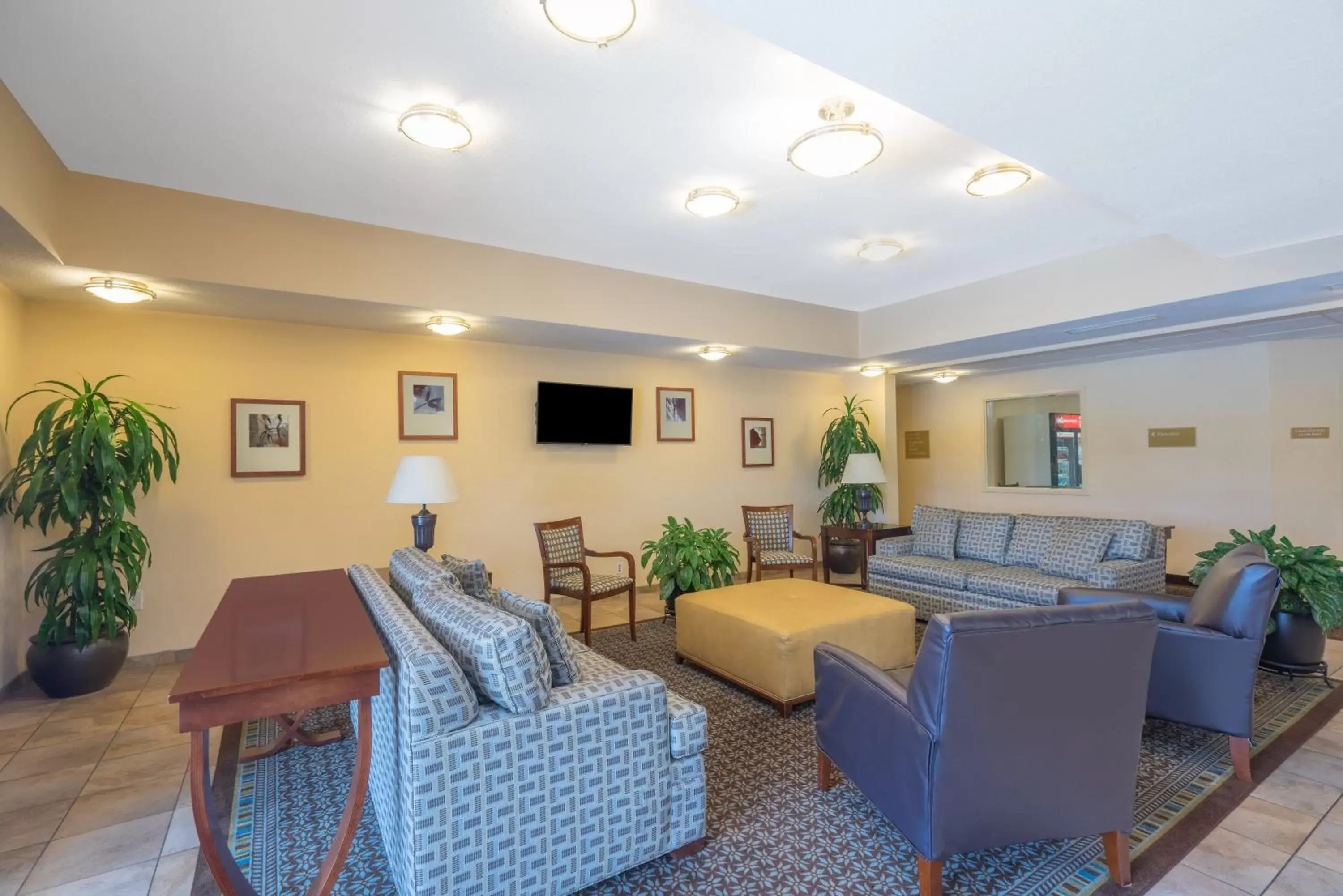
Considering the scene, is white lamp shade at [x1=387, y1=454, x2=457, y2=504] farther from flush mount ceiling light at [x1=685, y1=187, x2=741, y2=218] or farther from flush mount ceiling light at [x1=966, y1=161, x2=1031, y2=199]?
flush mount ceiling light at [x1=966, y1=161, x2=1031, y2=199]

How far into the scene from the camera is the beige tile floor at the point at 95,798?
2047mm

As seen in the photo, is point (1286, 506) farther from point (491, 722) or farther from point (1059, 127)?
point (491, 722)

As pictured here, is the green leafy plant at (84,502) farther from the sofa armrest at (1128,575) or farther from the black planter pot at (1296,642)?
the black planter pot at (1296,642)

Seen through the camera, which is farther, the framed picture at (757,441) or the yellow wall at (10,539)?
the framed picture at (757,441)

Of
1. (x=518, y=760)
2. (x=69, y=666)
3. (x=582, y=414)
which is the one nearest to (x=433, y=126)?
(x=518, y=760)

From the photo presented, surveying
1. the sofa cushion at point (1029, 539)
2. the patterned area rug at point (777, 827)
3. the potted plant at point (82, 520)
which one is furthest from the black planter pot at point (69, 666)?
the sofa cushion at point (1029, 539)

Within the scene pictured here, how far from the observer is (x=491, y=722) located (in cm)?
178

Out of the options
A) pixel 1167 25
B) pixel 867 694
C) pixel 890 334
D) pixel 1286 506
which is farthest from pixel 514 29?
pixel 1286 506

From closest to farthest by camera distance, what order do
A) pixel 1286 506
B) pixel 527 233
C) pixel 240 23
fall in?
A: pixel 240 23, pixel 527 233, pixel 1286 506

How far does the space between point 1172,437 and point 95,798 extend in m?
8.58

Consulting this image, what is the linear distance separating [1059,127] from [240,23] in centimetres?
279

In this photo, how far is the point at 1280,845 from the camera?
84.0 inches

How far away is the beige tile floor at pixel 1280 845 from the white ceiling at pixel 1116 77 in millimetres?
2492

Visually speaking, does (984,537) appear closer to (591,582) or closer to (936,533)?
(936,533)
